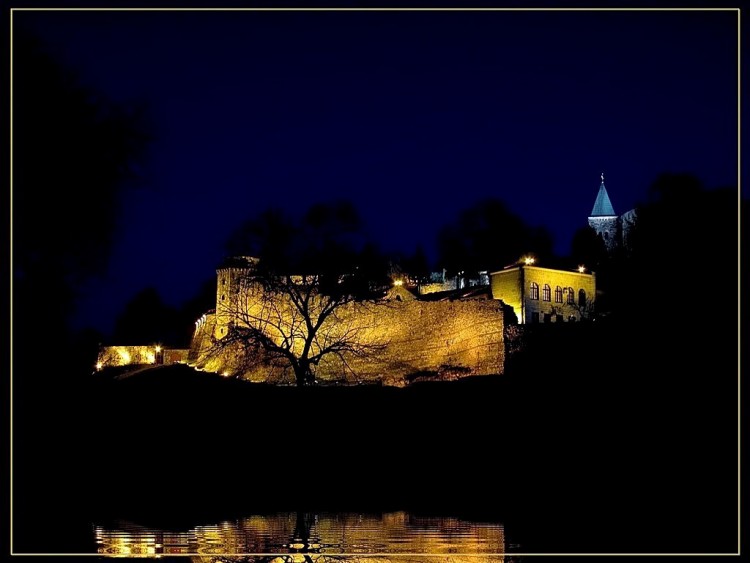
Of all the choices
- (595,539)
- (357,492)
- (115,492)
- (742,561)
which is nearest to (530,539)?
(595,539)

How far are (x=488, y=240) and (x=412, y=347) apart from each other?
62.1 ft

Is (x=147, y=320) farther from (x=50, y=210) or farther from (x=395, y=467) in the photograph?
(x=50, y=210)

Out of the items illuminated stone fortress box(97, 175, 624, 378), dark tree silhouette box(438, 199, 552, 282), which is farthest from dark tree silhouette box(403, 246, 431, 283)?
illuminated stone fortress box(97, 175, 624, 378)

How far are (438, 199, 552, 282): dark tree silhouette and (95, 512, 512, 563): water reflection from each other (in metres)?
39.1

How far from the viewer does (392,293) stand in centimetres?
4234

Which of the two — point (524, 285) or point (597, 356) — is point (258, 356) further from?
point (597, 356)

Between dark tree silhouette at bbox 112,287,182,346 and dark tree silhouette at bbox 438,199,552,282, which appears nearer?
dark tree silhouette at bbox 438,199,552,282

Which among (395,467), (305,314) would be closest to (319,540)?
(395,467)

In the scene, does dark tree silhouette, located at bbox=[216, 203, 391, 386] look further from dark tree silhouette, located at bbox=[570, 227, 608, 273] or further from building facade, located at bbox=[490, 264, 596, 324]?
dark tree silhouette, located at bbox=[570, 227, 608, 273]

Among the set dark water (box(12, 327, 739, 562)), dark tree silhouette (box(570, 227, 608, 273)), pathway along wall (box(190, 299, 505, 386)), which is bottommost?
dark water (box(12, 327, 739, 562))

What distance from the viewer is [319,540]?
11031 mm

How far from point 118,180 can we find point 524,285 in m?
26.1

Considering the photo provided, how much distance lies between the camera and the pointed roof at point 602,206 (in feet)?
207

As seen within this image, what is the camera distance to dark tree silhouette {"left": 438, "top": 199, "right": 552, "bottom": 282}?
171ft
